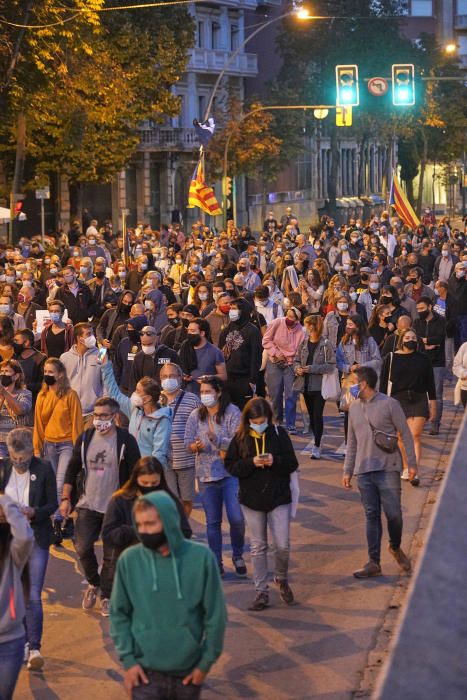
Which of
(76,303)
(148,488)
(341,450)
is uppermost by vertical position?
(76,303)

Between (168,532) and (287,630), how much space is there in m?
4.00

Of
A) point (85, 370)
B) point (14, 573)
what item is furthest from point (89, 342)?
point (14, 573)

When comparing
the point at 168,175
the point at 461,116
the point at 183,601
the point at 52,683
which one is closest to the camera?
the point at 183,601

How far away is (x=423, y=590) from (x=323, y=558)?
852 cm

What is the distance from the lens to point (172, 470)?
11234 mm

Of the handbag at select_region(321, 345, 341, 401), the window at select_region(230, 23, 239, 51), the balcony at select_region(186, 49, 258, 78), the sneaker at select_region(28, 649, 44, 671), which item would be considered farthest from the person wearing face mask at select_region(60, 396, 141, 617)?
the window at select_region(230, 23, 239, 51)

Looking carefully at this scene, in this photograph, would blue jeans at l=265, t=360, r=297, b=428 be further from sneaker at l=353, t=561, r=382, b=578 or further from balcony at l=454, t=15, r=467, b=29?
balcony at l=454, t=15, r=467, b=29

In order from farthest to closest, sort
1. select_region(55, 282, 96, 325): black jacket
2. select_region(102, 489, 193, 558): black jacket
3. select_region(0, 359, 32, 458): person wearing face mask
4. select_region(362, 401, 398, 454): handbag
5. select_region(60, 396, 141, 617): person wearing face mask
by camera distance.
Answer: select_region(55, 282, 96, 325): black jacket, select_region(0, 359, 32, 458): person wearing face mask, select_region(362, 401, 398, 454): handbag, select_region(60, 396, 141, 617): person wearing face mask, select_region(102, 489, 193, 558): black jacket

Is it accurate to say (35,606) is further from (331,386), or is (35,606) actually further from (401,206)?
(401,206)

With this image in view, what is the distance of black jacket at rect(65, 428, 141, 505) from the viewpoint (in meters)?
9.65

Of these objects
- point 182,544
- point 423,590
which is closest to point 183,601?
point 182,544

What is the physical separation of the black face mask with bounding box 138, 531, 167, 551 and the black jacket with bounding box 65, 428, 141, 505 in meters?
3.95

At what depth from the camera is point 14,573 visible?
677 cm

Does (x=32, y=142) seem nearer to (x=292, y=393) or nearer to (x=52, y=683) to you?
(x=292, y=393)
